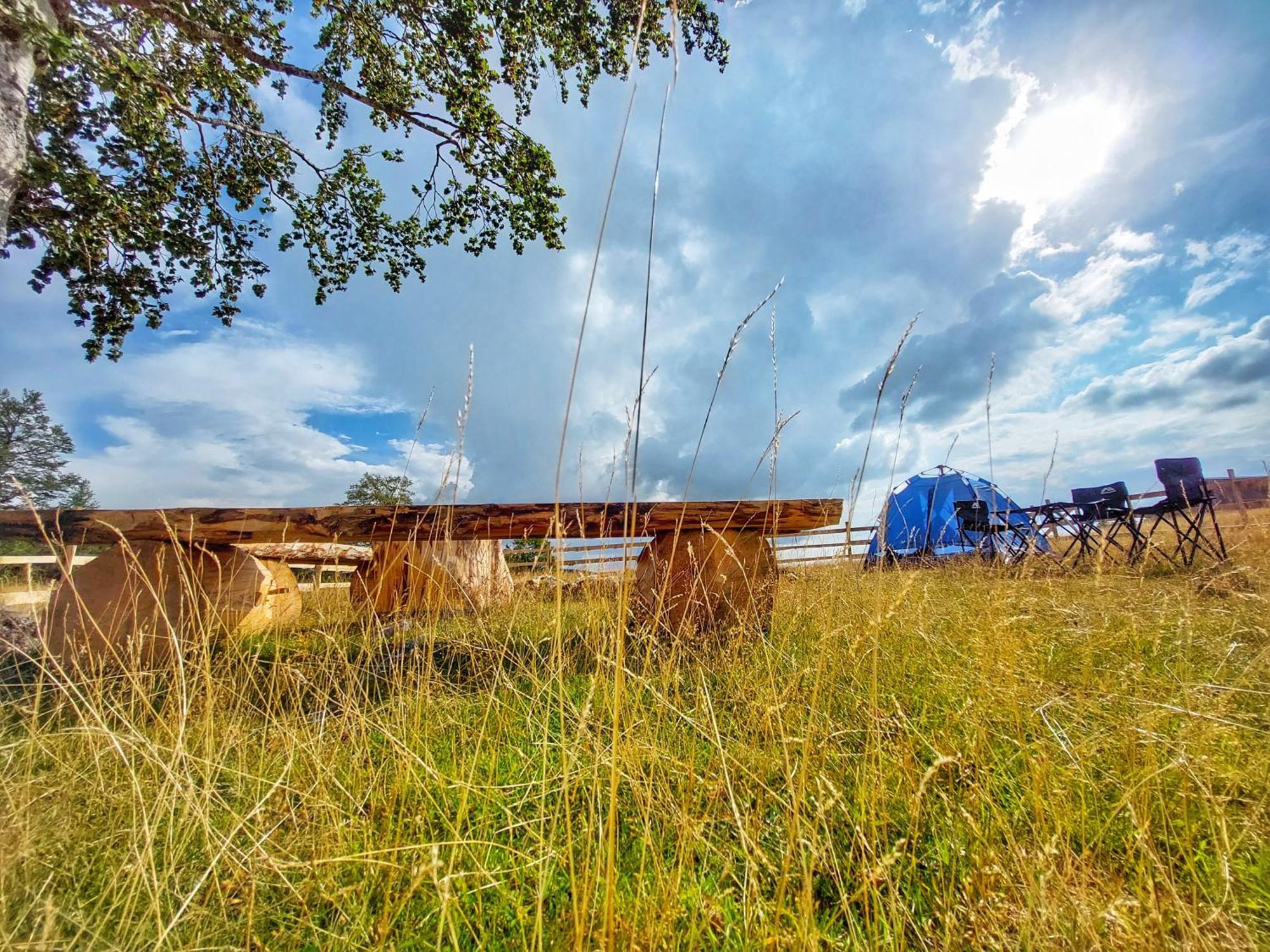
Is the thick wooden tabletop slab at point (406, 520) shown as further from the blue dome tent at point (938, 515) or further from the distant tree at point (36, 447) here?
the distant tree at point (36, 447)

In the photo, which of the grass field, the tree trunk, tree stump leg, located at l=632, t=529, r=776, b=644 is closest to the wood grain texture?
the grass field

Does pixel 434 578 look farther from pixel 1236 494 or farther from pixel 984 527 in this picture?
pixel 1236 494

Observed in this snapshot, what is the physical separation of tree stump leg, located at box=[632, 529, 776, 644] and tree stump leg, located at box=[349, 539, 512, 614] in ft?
8.15

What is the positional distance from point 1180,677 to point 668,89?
324 cm

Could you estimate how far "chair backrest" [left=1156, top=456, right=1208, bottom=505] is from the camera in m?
6.46

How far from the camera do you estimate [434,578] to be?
5707 millimetres

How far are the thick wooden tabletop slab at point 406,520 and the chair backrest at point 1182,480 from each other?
580 cm

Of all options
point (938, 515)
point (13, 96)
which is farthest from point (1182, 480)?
point (13, 96)

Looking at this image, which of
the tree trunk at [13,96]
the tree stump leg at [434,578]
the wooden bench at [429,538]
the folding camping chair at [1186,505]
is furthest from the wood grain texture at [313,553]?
the folding camping chair at [1186,505]

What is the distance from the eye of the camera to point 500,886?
1274mm

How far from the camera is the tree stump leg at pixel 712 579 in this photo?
379cm

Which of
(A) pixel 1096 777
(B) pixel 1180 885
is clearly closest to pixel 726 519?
(A) pixel 1096 777

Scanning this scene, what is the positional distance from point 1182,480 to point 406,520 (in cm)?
895

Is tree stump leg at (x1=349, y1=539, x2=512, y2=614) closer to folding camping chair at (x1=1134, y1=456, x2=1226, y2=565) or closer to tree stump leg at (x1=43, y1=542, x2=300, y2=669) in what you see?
tree stump leg at (x1=43, y1=542, x2=300, y2=669)
